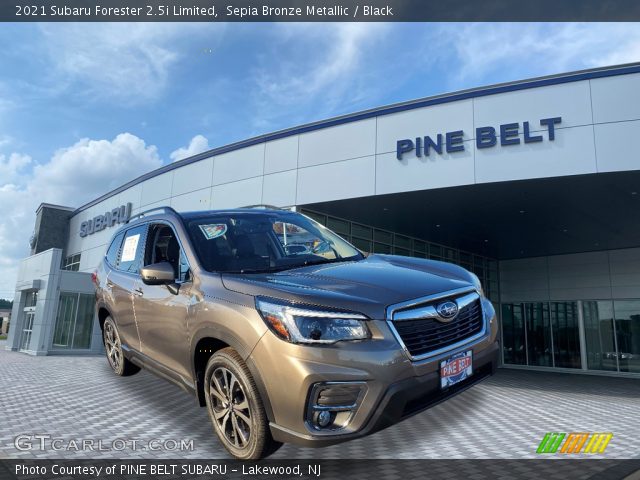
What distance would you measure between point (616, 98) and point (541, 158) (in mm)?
2259

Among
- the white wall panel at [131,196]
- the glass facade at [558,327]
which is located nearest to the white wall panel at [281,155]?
the glass facade at [558,327]

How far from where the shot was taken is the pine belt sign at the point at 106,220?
20853mm

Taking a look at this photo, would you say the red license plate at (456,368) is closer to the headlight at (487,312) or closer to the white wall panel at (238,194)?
the headlight at (487,312)

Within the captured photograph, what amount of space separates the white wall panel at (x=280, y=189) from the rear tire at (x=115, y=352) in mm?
11107

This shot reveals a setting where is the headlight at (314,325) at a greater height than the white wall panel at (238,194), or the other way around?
the white wall panel at (238,194)

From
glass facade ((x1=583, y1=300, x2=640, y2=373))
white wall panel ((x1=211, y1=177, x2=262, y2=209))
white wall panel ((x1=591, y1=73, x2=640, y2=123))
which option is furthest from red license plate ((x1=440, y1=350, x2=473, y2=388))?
glass facade ((x1=583, y1=300, x2=640, y2=373))

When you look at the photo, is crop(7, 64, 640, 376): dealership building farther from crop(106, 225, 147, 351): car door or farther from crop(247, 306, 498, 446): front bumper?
crop(247, 306, 498, 446): front bumper

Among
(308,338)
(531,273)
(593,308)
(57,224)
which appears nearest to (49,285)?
(57,224)

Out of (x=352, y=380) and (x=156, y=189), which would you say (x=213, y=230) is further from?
(x=156, y=189)

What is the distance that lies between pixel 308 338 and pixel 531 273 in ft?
77.6

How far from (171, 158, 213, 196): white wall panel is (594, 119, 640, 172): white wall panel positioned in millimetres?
12353

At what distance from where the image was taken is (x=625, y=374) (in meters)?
19.9

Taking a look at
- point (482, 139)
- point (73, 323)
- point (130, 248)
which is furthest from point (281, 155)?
point (73, 323)

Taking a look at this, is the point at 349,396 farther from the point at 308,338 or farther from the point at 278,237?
the point at 278,237
